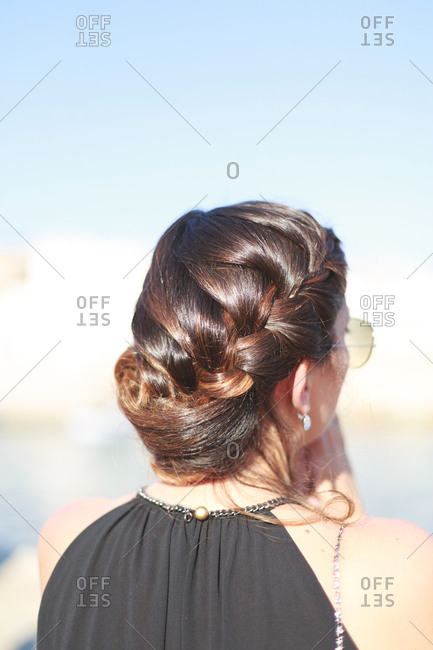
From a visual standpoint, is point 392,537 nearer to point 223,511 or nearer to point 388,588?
point 388,588

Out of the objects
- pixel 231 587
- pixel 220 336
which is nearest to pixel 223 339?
pixel 220 336

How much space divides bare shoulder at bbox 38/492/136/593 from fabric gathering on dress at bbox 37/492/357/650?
1.2 inches

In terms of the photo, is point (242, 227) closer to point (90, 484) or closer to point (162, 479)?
point (162, 479)

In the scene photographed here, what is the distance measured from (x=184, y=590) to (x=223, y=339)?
1.41 ft

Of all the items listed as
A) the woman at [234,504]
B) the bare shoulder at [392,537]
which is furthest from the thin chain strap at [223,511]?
the bare shoulder at [392,537]

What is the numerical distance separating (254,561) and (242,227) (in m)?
0.60

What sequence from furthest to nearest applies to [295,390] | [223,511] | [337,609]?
[295,390]
[223,511]
[337,609]

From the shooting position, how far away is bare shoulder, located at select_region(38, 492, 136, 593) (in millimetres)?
1084

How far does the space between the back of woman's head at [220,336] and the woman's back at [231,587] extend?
13 cm

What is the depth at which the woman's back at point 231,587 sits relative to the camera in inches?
33.2

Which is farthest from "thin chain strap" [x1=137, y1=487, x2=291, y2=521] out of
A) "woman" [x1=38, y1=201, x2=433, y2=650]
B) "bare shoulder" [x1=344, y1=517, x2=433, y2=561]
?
"bare shoulder" [x1=344, y1=517, x2=433, y2=561]

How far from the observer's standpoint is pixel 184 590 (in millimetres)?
915

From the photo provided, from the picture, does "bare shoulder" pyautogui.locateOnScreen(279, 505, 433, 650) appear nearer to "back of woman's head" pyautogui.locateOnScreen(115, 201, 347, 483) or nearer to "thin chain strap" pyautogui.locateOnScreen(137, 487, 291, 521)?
"thin chain strap" pyautogui.locateOnScreen(137, 487, 291, 521)

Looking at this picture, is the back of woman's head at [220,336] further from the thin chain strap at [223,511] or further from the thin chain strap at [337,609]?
the thin chain strap at [337,609]
